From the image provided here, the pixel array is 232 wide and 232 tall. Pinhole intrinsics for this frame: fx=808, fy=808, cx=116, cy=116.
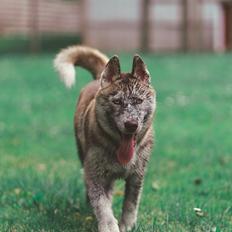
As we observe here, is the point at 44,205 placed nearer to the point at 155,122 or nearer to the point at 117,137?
the point at 117,137

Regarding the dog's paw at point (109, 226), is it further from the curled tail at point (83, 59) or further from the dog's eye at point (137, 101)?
the curled tail at point (83, 59)

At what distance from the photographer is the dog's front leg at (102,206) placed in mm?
4340

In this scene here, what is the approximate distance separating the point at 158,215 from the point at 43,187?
124 cm

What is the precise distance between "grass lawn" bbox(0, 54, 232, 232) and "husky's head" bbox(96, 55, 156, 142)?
661mm

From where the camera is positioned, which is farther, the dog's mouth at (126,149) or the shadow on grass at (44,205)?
the shadow on grass at (44,205)

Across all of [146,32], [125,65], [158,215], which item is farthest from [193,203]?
[146,32]

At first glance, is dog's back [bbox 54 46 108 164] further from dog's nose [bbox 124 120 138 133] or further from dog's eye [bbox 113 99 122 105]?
dog's nose [bbox 124 120 138 133]

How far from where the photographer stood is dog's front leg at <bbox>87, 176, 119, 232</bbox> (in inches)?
171

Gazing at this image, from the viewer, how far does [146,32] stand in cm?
2612

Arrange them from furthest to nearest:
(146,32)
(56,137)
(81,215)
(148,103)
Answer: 1. (146,32)
2. (56,137)
3. (81,215)
4. (148,103)

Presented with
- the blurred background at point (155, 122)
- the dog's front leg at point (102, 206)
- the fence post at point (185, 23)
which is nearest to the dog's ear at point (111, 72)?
the dog's front leg at point (102, 206)

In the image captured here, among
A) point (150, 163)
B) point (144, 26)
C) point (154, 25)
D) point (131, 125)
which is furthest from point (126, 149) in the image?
point (154, 25)

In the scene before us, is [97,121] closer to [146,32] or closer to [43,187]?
[43,187]

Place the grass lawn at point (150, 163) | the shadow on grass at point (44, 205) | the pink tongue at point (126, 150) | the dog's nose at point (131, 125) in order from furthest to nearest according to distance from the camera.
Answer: the grass lawn at point (150, 163)
the shadow on grass at point (44, 205)
the pink tongue at point (126, 150)
the dog's nose at point (131, 125)
